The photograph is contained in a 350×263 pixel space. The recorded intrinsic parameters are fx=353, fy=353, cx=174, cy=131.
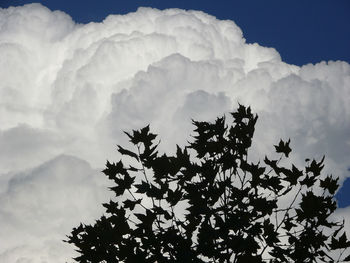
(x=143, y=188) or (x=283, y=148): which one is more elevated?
(x=283, y=148)

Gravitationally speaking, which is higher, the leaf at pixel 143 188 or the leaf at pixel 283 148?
the leaf at pixel 283 148

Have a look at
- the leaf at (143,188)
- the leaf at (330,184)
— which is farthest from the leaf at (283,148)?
the leaf at (143,188)

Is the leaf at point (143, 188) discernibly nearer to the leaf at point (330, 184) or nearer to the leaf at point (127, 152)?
the leaf at point (127, 152)

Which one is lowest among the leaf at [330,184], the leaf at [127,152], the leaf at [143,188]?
the leaf at [143,188]

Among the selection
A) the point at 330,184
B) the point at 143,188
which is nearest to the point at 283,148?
the point at 330,184

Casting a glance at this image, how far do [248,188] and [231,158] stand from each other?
0.49 metres

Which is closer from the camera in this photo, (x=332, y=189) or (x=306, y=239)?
(x=306, y=239)

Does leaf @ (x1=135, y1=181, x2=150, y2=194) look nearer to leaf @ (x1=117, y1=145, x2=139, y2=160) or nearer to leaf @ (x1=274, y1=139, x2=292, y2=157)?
leaf @ (x1=117, y1=145, x2=139, y2=160)

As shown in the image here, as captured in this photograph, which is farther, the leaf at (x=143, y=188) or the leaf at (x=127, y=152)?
the leaf at (x=127, y=152)

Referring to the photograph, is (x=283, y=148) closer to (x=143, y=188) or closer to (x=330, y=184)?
(x=330, y=184)

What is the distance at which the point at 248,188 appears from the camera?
4.90 m

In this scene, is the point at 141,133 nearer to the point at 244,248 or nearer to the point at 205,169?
the point at 205,169

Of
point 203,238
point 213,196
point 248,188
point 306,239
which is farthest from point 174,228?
point 306,239

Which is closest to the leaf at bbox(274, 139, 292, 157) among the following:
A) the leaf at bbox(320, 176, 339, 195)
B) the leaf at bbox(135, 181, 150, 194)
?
the leaf at bbox(320, 176, 339, 195)
